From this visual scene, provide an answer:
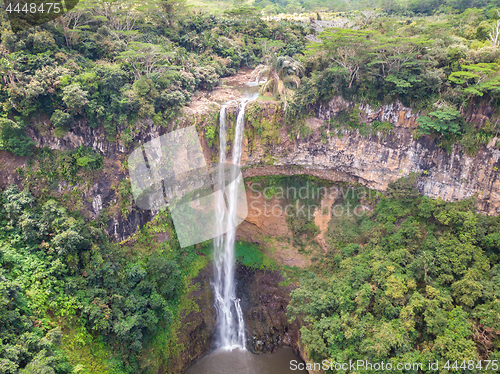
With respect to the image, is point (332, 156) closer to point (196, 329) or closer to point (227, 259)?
point (227, 259)

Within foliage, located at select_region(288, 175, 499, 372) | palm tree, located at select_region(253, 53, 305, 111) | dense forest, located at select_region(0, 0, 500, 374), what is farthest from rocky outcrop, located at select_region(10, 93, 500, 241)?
palm tree, located at select_region(253, 53, 305, 111)

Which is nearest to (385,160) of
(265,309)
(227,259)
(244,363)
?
(265,309)

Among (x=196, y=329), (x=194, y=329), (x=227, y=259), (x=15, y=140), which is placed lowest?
(x=196, y=329)

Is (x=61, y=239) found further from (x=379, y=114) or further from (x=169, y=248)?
(x=379, y=114)

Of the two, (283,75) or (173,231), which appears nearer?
(173,231)

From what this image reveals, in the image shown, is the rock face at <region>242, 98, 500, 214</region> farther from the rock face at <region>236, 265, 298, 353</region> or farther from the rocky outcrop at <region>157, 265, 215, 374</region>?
the rocky outcrop at <region>157, 265, 215, 374</region>

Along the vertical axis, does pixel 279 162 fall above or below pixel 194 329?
above

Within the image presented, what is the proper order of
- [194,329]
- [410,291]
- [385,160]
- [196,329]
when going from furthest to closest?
[385,160] < [196,329] < [194,329] < [410,291]
